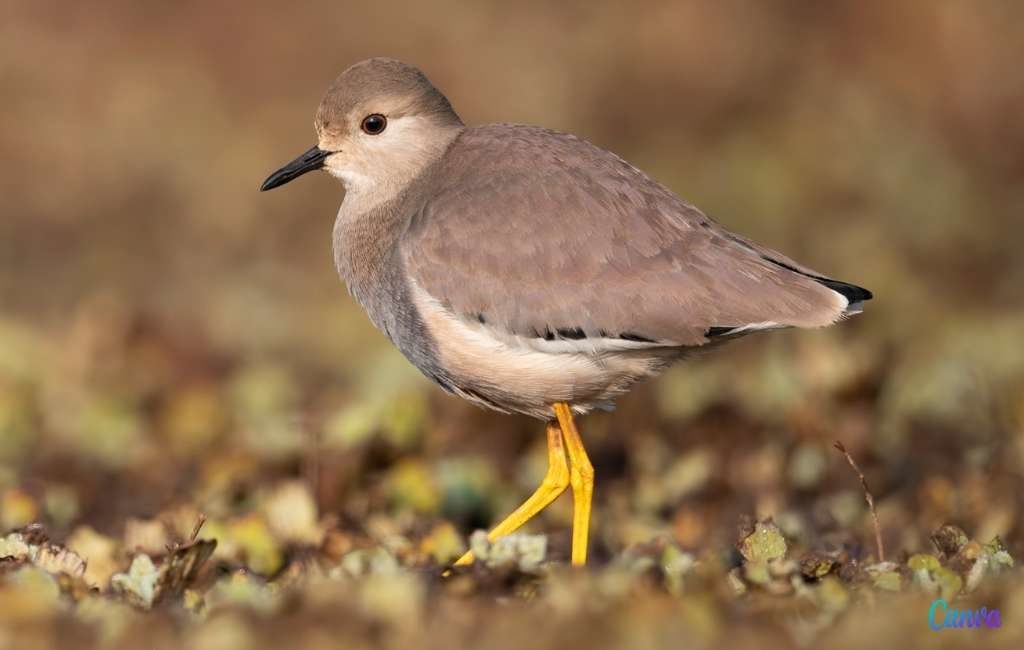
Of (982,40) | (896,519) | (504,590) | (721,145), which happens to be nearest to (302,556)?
(504,590)

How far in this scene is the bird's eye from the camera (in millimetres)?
6105

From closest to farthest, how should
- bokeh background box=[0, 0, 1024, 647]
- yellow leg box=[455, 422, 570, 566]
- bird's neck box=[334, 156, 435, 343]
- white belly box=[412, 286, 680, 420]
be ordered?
white belly box=[412, 286, 680, 420]
bird's neck box=[334, 156, 435, 343]
yellow leg box=[455, 422, 570, 566]
bokeh background box=[0, 0, 1024, 647]

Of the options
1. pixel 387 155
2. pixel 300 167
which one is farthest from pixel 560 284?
pixel 300 167

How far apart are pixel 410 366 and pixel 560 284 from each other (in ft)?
10.5

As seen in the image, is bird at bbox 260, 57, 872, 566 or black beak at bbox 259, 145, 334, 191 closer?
bird at bbox 260, 57, 872, 566

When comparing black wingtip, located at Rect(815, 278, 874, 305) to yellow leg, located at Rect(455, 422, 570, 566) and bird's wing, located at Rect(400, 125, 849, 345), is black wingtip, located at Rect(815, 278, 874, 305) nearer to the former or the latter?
bird's wing, located at Rect(400, 125, 849, 345)

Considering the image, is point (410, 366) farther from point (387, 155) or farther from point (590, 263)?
point (590, 263)

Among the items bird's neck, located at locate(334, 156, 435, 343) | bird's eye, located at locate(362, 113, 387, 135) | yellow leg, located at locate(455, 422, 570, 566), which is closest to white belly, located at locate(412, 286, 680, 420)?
bird's neck, located at locate(334, 156, 435, 343)

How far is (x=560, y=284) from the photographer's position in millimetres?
5230

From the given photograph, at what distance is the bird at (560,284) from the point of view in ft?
17.0

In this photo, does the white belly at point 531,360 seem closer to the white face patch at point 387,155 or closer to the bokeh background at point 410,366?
the bokeh background at point 410,366

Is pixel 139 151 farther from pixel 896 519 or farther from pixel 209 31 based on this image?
pixel 896 519

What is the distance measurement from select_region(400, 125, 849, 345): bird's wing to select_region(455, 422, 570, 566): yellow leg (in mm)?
813

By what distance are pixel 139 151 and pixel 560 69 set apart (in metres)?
3.82
